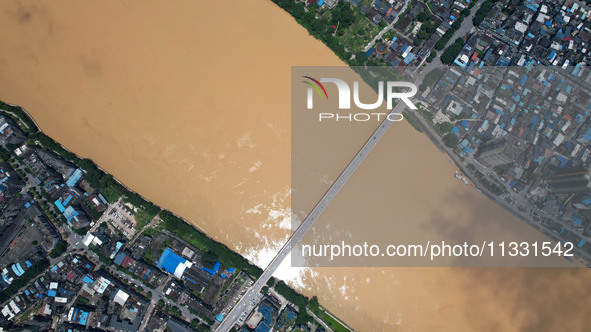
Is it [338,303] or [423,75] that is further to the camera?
[423,75]

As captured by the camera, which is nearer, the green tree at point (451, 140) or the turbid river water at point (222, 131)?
the turbid river water at point (222, 131)

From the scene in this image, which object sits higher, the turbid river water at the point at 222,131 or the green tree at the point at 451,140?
the green tree at the point at 451,140

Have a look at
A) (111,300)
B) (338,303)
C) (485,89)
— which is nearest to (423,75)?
(485,89)

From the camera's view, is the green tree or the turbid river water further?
the green tree

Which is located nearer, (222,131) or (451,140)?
(222,131)

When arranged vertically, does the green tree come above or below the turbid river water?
above

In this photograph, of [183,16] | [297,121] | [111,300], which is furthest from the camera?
[183,16]

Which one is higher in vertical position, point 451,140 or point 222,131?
point 451,140

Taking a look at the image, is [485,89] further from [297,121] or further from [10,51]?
[10,51]
